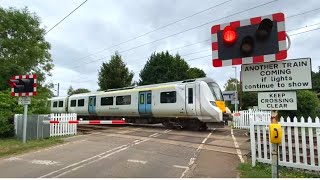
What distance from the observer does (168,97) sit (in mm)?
21031

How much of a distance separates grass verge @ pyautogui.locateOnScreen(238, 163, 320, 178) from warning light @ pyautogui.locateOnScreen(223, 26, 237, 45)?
3502 mm

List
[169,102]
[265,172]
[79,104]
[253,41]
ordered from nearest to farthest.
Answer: [253,41] → [265,172] → [169,102] → [79,104]

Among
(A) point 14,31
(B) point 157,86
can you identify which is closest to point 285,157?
(B) point 157,86

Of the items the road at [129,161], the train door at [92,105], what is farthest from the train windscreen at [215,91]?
the train door at [92,105]

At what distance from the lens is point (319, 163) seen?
779 cm

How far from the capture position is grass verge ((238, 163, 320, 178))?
7.62 meters

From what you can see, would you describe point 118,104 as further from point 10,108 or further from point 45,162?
point 45,162

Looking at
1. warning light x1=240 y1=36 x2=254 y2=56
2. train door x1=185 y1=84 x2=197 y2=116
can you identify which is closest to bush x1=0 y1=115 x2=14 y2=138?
train door x1=185 y1=84 x2=197 y2=116

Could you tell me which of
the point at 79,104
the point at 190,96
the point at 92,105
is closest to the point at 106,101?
the point at 92,105

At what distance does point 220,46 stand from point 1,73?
18.6 metres

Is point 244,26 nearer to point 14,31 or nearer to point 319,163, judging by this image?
point 319,163

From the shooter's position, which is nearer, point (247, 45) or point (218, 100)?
point (247, 45)

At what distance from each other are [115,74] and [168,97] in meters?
24.4

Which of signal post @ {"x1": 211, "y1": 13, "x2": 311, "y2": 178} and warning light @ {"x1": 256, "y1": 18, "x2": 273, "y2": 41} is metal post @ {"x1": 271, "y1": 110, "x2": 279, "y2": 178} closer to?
signal post @ {"x1": 211, "y1": 13, "x2": 311, "y2": 178}
